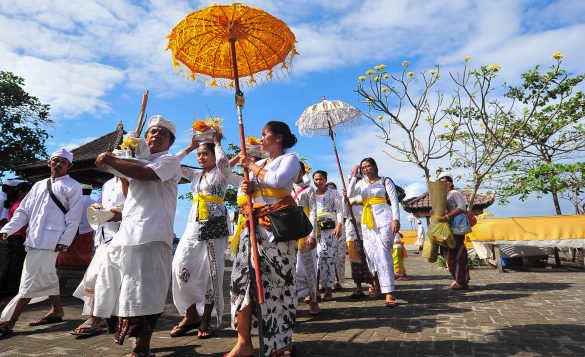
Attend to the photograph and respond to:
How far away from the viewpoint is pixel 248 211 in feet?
10.3

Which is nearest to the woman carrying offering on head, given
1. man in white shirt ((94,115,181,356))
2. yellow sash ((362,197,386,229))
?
yellow sash ((362,197,386,229))

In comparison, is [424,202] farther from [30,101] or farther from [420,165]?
[30,101]

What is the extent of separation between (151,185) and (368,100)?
9.44m

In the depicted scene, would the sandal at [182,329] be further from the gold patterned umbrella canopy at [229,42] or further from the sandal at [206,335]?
the gold patterned umbrella canopy at [229,42]

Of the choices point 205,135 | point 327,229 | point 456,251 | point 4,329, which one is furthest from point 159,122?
point 456,251

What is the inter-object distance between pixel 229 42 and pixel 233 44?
25cm

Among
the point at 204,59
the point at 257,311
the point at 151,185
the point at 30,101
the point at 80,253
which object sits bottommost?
the point at 257,311

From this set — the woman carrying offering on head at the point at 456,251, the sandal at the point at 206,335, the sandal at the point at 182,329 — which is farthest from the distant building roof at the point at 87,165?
the sandal at the point at 206,335

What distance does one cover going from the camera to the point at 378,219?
19.4 ft

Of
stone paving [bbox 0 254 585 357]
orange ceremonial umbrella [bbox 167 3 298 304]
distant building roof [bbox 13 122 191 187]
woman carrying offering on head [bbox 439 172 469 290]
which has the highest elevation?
distant building roof [bbox 13 122 191 187]

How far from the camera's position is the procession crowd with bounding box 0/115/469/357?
308 cm

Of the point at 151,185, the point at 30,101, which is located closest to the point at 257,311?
the point at 151,185

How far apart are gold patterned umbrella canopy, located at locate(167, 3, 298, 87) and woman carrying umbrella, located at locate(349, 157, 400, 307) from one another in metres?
2.78

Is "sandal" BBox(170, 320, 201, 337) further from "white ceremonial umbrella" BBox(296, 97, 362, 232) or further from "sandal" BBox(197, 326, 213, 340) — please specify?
"white ceremonial umbrella" BBox(296, 97, 362, 232)
